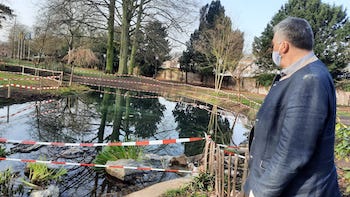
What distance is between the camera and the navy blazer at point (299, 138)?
153 cm

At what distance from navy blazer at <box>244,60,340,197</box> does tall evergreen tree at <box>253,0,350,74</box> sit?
26501 mm

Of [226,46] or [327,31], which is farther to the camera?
[327,31]

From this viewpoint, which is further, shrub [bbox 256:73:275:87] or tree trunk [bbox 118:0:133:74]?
shrub [bbox 256:73:275:87]

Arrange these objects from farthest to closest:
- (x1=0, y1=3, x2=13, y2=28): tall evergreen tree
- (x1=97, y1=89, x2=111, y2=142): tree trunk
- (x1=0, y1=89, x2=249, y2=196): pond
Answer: (x1=0, y1=3, x2=13, y2=28): tall evergreen tree
(x1=97, y1=89, x2=111, y2=142): tree trunk
(x1=0, y1=89, x2=249, y2=196): pond

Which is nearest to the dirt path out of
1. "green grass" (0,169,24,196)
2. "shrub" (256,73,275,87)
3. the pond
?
the pond

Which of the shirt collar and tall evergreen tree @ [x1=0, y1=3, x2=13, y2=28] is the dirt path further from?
tall evergreen tree @ [x1=0, y1=3, x2=13, y2=28]

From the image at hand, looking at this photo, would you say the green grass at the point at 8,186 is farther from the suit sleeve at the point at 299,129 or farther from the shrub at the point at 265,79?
the shrub at the point at 265,79

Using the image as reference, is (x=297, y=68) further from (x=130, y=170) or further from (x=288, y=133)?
(x=130, y=170)

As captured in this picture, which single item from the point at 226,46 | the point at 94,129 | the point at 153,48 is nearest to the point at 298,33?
the point at 94,129

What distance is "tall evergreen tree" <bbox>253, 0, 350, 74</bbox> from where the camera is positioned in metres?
27.4

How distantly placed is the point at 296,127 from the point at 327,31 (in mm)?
30344

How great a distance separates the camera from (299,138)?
5.03 feet

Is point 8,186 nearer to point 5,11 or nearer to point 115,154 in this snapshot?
point 115,154

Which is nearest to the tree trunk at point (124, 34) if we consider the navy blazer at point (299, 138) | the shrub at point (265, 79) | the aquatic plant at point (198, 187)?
the shrub at point (265, 79)
